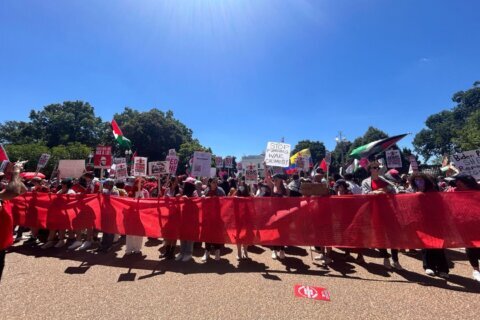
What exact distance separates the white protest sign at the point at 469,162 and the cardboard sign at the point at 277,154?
15.7 feet

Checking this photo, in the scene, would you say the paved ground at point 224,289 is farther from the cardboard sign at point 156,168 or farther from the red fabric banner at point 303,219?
the cardboard sign at point 156,168

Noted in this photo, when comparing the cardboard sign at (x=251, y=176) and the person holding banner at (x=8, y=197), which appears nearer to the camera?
the person holding banner at (x=8, y=197)

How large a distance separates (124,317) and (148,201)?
3.37 m

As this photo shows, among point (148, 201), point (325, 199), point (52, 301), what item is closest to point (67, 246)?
point (148, 201)

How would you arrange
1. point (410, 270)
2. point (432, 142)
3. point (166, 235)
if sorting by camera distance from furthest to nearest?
1. point (432, 142)
2. point (166, 235)
3. point (410, 270)

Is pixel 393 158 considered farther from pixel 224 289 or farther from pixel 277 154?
pixel 224 289

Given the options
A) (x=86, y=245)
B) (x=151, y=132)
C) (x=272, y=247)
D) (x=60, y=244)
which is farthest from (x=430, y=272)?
(x=151, y=132)

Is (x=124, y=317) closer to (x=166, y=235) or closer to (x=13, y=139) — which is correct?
(x=166, y=235)

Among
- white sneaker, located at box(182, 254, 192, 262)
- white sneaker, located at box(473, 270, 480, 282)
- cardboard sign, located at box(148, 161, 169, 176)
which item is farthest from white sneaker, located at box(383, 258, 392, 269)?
cardboard sign, located at box(148, 161, 169, 176)

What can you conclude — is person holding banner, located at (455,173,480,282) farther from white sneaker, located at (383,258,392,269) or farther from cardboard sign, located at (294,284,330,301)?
cardboard sign, located at (294,284,330,301)

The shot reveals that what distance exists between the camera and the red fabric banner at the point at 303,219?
16.9 feet

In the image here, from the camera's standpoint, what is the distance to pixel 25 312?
392cm

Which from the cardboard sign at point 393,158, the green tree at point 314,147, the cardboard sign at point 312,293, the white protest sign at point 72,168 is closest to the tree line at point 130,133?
the green tree at point 314,147

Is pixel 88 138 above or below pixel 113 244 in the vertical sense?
above
